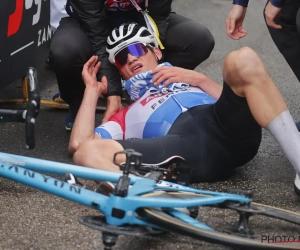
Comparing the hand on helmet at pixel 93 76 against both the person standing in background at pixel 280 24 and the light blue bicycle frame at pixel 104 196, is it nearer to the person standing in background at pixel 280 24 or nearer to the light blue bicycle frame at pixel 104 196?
the person standing in background at pixel 280 24

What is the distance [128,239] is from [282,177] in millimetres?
907

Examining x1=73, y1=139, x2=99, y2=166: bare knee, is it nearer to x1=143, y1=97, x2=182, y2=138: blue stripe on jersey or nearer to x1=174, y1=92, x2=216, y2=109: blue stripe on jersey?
x1=143, y1=97, x2=182, y2=138: blue stripe on jersey

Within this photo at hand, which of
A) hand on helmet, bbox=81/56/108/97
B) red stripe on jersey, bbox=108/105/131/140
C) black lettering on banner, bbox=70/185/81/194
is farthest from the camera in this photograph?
hand on helmet, bbox=81/56/108/97

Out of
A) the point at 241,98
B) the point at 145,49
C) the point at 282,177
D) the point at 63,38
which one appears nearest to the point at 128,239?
the point at 241,98

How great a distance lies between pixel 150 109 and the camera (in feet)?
8.70

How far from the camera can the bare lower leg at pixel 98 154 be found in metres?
2.30

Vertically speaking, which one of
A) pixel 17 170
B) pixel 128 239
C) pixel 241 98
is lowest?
pixel 128 239

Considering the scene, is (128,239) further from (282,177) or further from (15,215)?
(282,177)

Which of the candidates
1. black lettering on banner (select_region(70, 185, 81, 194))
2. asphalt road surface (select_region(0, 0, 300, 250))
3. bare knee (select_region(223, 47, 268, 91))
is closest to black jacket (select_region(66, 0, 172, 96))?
asphalt road surface (select_region(0, 0, 300, 250))

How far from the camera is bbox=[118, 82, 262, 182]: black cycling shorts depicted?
2355 mm

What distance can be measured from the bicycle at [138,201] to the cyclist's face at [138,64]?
86cm

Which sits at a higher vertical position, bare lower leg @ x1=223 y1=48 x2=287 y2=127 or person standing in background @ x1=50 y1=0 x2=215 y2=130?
bare lower leg @ x1=223 y1=48 x2=287 y2=127

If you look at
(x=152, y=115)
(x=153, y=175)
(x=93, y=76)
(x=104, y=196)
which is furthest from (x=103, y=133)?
(x=104, y=196)

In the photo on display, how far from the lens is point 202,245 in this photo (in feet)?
6.68
